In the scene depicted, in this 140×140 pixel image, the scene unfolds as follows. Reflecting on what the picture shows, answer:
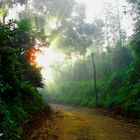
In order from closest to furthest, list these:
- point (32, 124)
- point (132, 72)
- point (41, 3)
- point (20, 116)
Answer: point (20, 116)
point (32, 124)
point (132, 72)
point (41, 3)

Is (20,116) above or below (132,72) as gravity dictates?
below

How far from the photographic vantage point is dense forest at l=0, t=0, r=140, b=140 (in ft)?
56.5

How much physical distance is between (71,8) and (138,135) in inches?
2031

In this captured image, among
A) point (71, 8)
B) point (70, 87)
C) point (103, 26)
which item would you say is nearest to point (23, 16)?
point (71, 8)

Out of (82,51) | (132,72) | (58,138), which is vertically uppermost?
(82,51)

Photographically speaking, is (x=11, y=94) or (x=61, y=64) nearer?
(x=11, y=94)

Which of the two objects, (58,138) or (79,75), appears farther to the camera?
(79,75)

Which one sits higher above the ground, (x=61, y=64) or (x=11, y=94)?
(x=61, y=64)

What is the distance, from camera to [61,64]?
9006 cm

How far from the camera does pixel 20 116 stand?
1641cm

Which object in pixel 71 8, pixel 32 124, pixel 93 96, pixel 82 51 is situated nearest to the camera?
pixel 32 124

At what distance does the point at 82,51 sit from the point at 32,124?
53.5m

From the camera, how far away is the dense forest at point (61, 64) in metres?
17.2

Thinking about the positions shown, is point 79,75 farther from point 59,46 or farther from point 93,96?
point 93,96
